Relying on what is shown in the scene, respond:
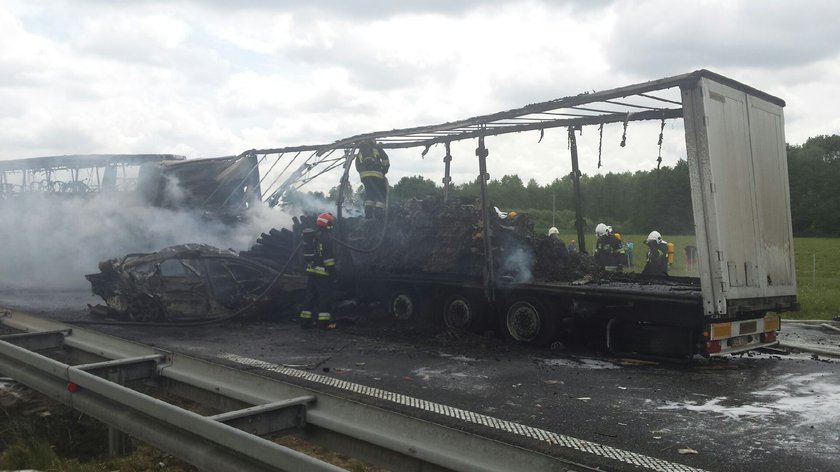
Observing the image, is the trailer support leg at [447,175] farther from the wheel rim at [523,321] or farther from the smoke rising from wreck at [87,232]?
the smoke rising from wreck at [87,232]

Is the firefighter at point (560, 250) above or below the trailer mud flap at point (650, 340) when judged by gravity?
above

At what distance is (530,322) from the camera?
30.5 ft

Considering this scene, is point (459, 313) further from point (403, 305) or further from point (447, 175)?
point (447, 175)

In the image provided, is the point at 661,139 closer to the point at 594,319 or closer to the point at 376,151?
the point at 594,319

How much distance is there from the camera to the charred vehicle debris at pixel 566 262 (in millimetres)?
7410

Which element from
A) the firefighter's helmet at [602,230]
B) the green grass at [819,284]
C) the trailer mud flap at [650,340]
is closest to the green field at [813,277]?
the green grass at [819,284]

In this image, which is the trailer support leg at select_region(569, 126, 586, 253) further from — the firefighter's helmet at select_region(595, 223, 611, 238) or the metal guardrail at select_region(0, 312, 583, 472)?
the metal guardrail at select_region(0, 312, 583, 472)

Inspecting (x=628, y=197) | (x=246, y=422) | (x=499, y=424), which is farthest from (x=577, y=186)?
(x=628, y=197)

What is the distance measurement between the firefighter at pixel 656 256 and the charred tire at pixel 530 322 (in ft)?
14.4

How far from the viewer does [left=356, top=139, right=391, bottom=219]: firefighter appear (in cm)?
1217

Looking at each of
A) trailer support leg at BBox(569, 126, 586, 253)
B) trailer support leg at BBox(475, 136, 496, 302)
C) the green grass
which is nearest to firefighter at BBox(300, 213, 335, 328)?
trailer support leg at BBox(475, 136, 496, 302)

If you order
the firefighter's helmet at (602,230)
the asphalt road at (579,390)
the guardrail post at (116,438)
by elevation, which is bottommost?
the asphalt road at (579,390)

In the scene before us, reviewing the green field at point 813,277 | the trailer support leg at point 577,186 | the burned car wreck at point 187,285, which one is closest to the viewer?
the trailer support leg at point 577,186

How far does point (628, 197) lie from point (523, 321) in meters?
22.5
